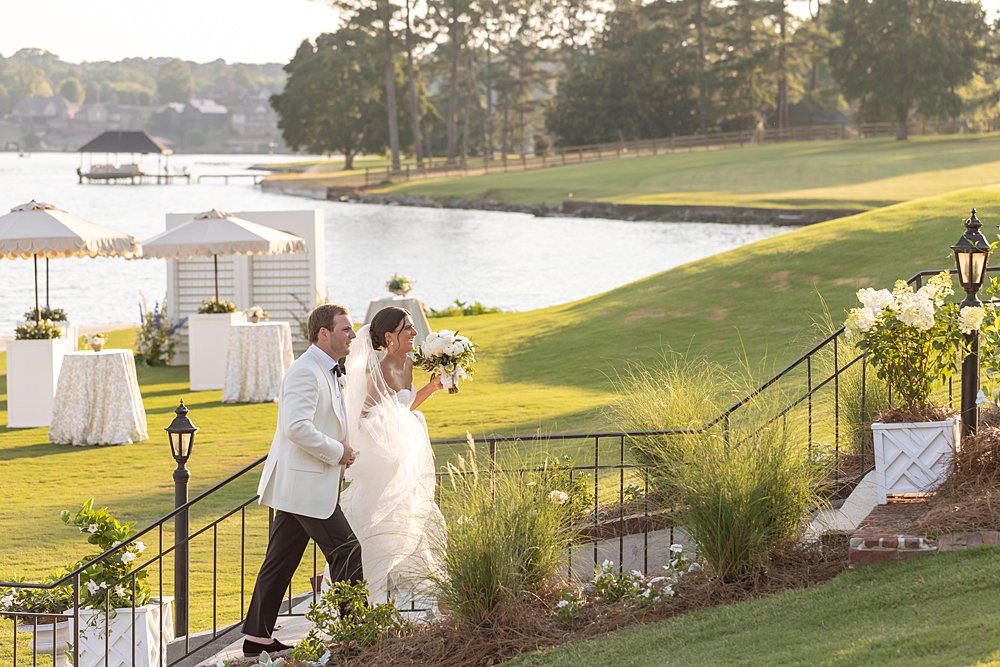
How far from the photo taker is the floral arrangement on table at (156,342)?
23.4 m

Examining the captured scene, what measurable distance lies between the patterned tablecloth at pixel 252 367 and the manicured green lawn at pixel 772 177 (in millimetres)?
38694

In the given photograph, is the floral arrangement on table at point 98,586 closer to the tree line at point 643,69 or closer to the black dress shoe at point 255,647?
the black dress shoe at point 255,647

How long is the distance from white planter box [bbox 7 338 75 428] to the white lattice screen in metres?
5.74

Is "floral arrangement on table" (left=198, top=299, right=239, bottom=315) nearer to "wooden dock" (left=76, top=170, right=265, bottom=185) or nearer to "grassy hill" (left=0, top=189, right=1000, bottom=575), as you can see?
"grassy hill" (left=0, top=189, right=1000, bottom=575)

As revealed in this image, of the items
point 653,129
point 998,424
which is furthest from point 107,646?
point 653,129

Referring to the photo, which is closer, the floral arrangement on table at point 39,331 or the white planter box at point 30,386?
the white planter box at point 30,386

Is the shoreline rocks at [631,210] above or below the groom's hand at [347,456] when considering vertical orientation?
above

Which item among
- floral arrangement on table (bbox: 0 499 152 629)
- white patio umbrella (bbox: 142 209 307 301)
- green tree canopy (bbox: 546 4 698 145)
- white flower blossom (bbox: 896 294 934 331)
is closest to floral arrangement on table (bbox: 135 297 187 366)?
white patio umbrella (bbox: 142 209 307 301)

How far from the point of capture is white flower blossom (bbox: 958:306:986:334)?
8.19 metres

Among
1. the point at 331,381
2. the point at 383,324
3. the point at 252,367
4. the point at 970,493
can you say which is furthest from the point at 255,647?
the point at 252,367

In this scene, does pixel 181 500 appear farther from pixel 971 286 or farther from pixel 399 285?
pixel 399 285

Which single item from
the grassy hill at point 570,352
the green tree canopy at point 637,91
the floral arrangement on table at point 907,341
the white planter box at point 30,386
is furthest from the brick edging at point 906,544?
the green tree canopy at point 637,91

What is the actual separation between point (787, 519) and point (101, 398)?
10.7m

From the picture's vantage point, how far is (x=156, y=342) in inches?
923
